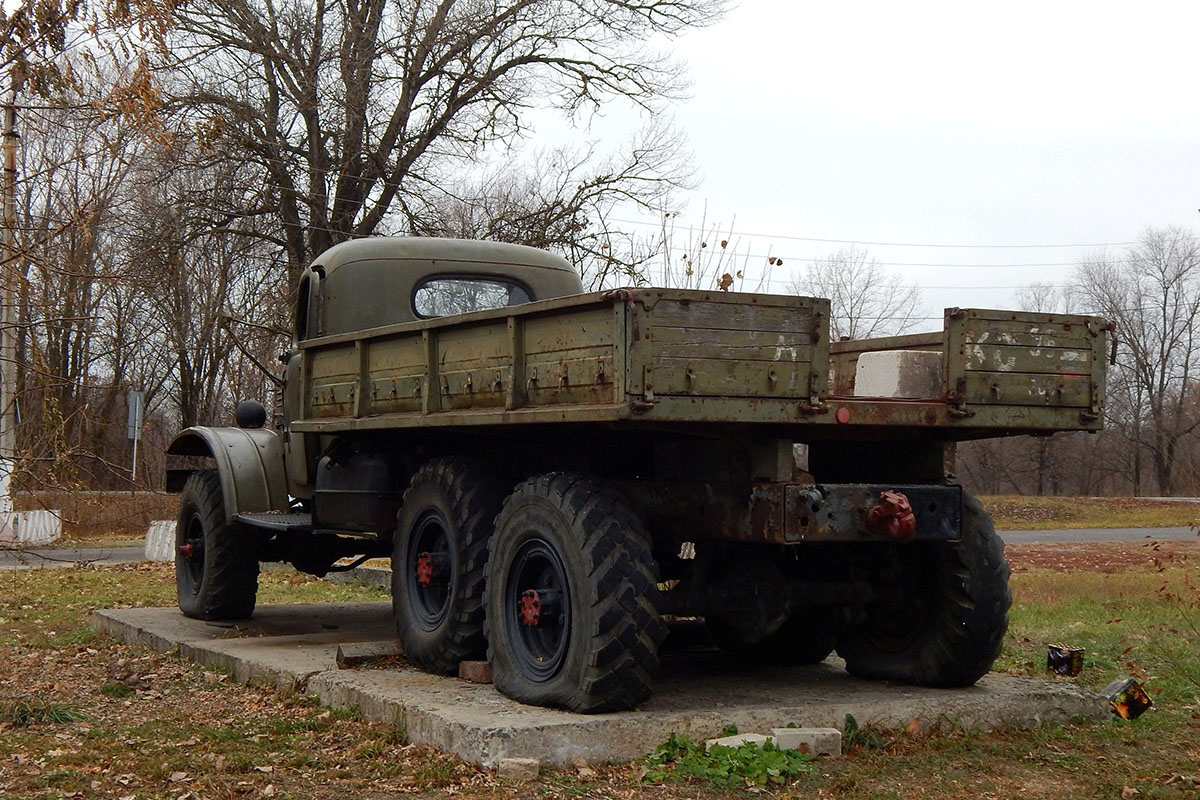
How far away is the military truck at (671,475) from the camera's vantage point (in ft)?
18.3

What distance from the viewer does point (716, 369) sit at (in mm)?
5461

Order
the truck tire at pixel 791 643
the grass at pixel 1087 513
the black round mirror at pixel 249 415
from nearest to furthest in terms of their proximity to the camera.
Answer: the truck tire at pixel 791 643, the black round mirror at pixel 249 415, the grass at pixel 1087 513

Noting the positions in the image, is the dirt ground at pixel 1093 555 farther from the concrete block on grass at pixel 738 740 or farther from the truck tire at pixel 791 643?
the concrete block on grass at pixel 738 740

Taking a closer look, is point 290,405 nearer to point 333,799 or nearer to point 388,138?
point 333,799

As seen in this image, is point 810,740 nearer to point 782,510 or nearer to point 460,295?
point 782,510

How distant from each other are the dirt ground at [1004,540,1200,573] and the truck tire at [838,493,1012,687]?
31.3 feet

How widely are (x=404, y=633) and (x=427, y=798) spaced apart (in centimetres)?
250

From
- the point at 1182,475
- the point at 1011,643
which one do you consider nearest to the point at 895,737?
the point at 1011,643

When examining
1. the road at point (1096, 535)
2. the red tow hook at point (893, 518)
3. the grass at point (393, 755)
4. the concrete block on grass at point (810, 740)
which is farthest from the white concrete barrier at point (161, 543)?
the red tow hook at point (893, 518)

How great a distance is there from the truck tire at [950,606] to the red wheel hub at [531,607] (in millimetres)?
1718

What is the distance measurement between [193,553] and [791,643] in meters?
4.57

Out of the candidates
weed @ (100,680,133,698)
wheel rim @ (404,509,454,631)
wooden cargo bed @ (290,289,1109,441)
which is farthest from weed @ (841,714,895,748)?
weed @ (100,680,133,698)

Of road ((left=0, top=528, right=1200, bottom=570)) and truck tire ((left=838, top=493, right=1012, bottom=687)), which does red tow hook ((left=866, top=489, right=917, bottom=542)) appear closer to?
truck tire ((left=838, top=493, right=1012, bottom=687))

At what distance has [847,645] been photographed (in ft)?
24.3
